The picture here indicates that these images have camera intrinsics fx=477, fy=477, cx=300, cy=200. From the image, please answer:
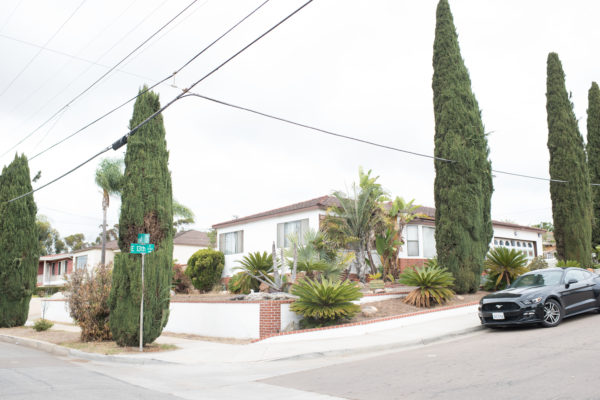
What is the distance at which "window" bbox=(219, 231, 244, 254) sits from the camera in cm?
Answer: 2725

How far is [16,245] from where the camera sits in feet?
66.3

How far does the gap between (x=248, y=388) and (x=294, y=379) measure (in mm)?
941

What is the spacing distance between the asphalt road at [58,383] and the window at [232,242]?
1598cm

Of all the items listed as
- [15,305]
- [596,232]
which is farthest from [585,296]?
[15,305]

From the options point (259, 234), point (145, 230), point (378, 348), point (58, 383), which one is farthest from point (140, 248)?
point (259, 234)

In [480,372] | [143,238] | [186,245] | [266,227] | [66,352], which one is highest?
[266,227]

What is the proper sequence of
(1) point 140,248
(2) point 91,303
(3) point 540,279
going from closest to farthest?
(1) point 140,248
(3) point 540,279
(2) point 91,303

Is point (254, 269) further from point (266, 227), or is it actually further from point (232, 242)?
point (232, 242)

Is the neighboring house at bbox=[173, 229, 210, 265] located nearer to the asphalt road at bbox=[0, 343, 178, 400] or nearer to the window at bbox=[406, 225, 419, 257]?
the window at bbox=[406, 225, 419, 257]

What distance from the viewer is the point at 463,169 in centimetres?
1758

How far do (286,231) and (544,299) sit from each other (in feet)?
49.0

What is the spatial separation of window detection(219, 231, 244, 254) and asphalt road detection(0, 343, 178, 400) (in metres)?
16.0

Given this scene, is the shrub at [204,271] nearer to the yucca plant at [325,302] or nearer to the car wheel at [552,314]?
the yucca plant at [325,302]

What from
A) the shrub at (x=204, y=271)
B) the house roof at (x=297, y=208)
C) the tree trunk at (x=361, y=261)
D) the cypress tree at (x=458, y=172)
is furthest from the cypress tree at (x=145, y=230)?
the shrub at (x=204, y=271)
